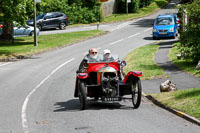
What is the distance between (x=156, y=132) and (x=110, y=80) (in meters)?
3.19

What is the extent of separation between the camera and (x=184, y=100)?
12.4m

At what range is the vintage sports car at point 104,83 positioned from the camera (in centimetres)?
1241

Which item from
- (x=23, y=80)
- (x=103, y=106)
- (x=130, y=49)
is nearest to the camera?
A: (x=103, y=106)

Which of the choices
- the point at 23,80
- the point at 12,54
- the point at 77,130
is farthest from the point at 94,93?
the point at 12,54

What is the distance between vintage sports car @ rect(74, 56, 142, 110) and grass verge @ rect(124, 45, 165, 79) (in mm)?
5659

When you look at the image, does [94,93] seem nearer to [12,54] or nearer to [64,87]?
[64,87]

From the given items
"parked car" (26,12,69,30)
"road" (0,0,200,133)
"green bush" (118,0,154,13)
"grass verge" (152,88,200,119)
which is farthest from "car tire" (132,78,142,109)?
"green bush" (118,0,154,13)

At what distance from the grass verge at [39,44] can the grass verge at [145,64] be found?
769 cm

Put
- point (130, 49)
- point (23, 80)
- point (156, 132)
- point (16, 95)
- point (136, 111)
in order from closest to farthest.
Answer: point (156, 132), point (136, 111), point (16, 95), point (23, 80), point (130, 49)

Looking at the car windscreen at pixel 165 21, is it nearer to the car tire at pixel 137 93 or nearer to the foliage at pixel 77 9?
the foliage at pixel 77 9

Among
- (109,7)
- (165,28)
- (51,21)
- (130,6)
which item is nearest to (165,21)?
(165,28)

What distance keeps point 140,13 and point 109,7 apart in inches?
210

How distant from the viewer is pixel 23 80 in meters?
19.6

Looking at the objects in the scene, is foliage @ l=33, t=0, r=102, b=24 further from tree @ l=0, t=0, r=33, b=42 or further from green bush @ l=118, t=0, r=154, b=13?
tree @ l=0, t=0, r=33, b=42
